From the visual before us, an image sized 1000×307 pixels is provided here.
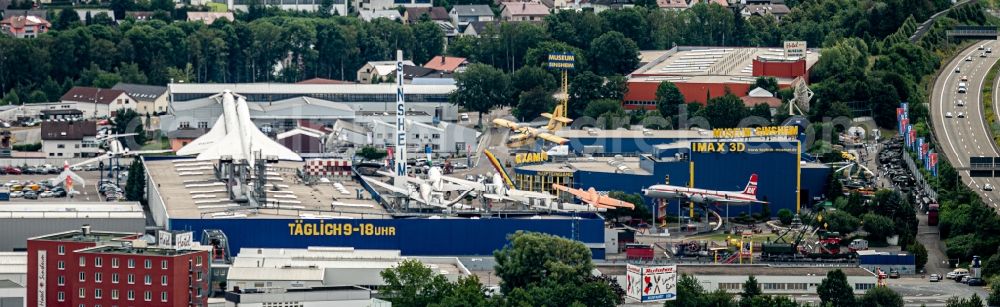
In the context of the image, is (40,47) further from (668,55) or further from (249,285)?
(249,285)

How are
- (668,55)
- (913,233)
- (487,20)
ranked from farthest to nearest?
1. (487,20)
2. (668,55)
3. (913,233)

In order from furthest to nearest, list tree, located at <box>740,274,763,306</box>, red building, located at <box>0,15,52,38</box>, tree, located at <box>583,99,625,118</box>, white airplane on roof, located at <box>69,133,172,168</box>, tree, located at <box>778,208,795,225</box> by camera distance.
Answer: red building, located at <box>0,15,52,38</box>
tree, located at <box>583,99,625,118</box>
white airplane on roof, located at <box>69,133,172,168</box>
tree, located at <box>778,208,795,225</box>
tree, located at <box>740,274,763,306</box>

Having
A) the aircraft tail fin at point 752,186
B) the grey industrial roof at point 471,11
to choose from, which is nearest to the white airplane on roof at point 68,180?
the aircraft tail fin at point 752,186

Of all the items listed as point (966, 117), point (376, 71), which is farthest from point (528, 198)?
point (376, 71)

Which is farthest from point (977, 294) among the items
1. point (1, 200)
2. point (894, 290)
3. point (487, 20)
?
point (487, 20)

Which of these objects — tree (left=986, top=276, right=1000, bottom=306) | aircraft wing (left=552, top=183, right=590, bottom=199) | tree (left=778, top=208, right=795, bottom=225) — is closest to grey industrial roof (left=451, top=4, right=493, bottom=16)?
aircraft wing (left=552, top=183, right=590, bottom=199)

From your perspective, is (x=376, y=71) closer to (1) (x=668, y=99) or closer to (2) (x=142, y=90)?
(2) (x=142, y=90)

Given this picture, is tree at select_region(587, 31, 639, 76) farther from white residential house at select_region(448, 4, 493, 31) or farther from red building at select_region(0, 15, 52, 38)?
red building at select_region(0, 15, 52, 38)
